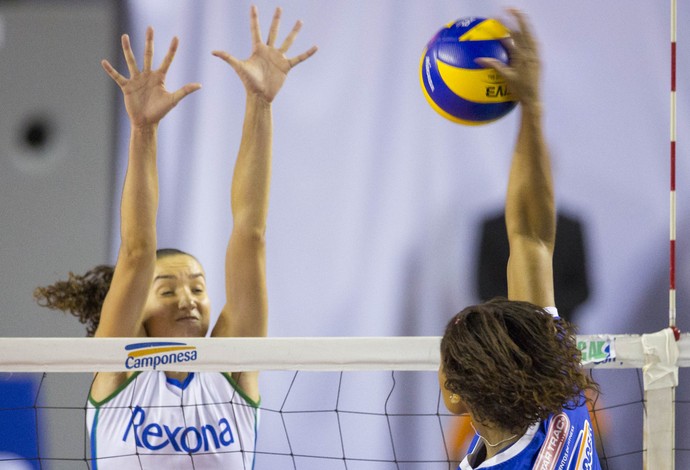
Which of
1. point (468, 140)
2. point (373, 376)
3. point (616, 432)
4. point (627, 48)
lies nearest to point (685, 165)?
point (627, 48)

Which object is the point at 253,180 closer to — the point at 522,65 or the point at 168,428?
the point at 168,428

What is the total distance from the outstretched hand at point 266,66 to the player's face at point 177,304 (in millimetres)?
634

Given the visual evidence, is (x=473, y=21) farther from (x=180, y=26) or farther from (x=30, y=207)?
(x=30, y=207)

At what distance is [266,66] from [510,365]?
1.89m


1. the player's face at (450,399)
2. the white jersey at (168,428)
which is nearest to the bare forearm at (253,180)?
the white jersey at (168,428)

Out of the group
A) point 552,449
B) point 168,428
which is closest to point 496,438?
point 552,449

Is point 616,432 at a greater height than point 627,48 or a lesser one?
lesser

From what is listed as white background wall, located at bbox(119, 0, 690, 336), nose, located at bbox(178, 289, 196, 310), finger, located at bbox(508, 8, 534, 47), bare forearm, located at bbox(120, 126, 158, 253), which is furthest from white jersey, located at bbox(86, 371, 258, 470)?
finger, located at bbox(508, 8, 534, 47)

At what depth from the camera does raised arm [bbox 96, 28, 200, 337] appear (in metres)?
2.72

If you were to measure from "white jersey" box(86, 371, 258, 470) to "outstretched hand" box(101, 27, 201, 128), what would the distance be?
843 millimetres

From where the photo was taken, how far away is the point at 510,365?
1488mm

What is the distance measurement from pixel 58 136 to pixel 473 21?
2106mm

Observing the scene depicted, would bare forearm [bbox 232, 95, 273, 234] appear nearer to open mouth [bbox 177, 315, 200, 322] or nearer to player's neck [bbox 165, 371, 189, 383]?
open mouth [bbox 177, 315, 200, 322]

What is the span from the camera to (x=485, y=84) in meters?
2.51
